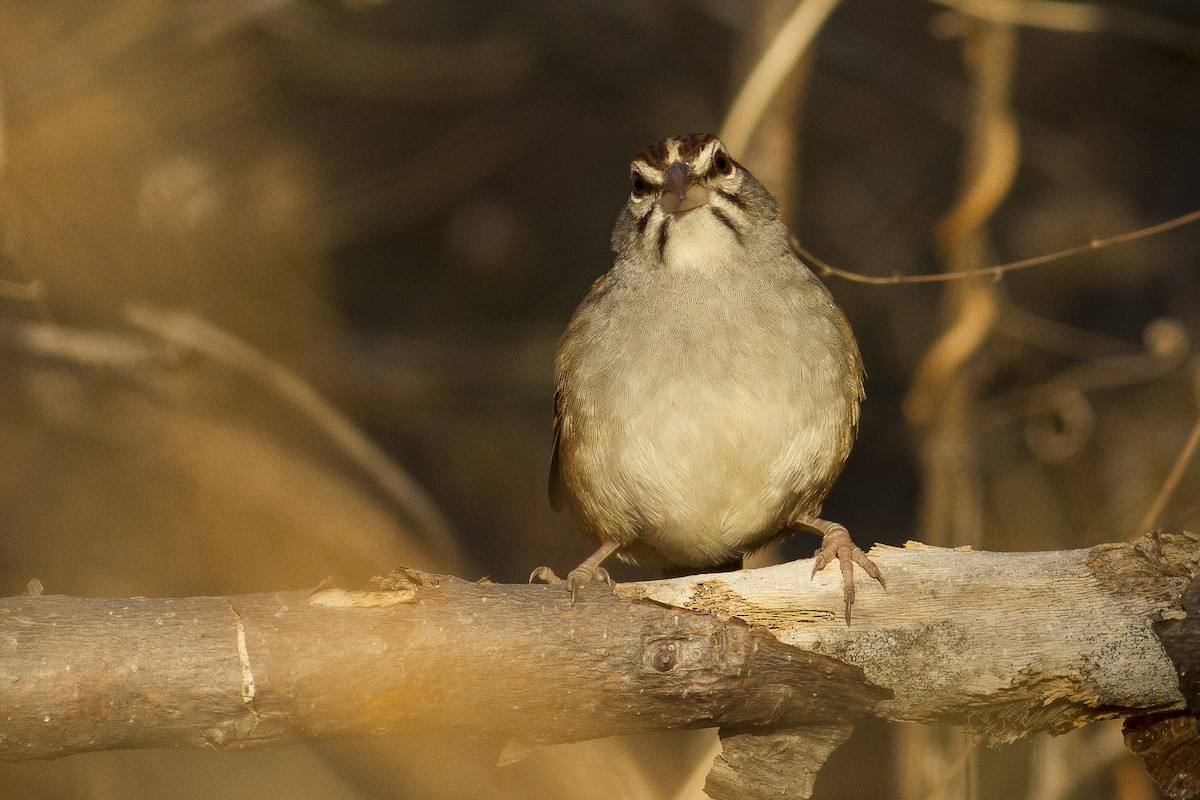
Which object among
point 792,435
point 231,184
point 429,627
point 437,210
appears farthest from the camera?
point 437,210

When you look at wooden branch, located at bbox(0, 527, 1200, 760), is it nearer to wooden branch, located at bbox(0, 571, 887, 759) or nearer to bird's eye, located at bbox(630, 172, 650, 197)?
wooden branch, located at bbox(0, 571, 887, 759)

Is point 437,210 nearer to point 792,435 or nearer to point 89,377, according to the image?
point 89,377

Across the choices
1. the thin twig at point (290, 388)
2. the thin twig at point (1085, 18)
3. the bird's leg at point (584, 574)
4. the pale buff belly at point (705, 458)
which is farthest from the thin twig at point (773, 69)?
the thin twig at point (290, 388)

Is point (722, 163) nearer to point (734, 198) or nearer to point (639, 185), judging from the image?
point (734, 198)

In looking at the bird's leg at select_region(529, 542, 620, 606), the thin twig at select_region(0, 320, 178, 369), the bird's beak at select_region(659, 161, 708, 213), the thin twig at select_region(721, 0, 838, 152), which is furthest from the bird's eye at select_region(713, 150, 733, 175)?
the thin twig at select_region(0, 320, 178, 369)

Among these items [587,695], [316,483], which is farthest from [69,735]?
[316,483]
